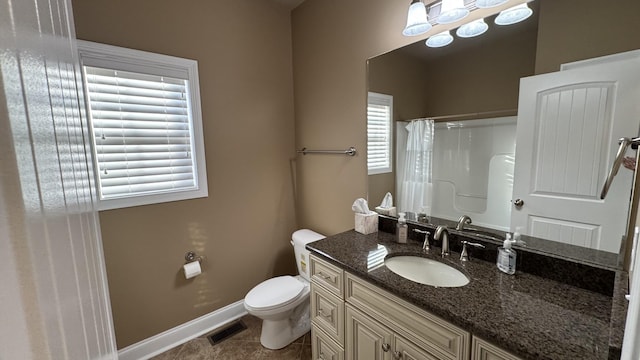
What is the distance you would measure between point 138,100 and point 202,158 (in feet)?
1.76

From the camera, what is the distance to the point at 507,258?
112 centimetres

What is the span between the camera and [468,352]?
85cm

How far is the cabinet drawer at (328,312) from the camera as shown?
4.45 ft

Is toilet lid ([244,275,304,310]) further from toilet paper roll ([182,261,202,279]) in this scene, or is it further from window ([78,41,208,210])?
window ([78,41,208,210])

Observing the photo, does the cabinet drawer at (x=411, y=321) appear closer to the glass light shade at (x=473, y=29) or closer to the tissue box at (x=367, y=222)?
the tissue box at (x=367, y=222)

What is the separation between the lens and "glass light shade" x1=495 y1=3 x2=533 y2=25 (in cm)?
114

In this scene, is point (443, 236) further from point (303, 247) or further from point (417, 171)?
point (303, 247)

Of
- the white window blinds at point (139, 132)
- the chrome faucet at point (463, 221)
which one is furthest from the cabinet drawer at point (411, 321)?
the white window blinds at point (139, 132)

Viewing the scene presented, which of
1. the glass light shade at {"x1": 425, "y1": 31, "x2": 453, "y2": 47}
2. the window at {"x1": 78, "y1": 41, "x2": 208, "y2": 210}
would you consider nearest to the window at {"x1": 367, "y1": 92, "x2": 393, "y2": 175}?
the glass light shade at {"x1": 425, "y1": 31, "x2": 453, "y2": 47}

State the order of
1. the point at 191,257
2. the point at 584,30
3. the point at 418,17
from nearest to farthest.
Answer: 1. the point at 584,30
2. the point at 418,17
3. the point at 191,257

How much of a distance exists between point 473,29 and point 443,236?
1043 millimetres

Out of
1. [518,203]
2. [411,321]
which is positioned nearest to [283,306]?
[411,321]

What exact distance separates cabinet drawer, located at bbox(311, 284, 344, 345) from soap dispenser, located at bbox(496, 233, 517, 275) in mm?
751

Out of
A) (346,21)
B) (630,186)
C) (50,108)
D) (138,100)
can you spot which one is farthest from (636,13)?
(138,100)
